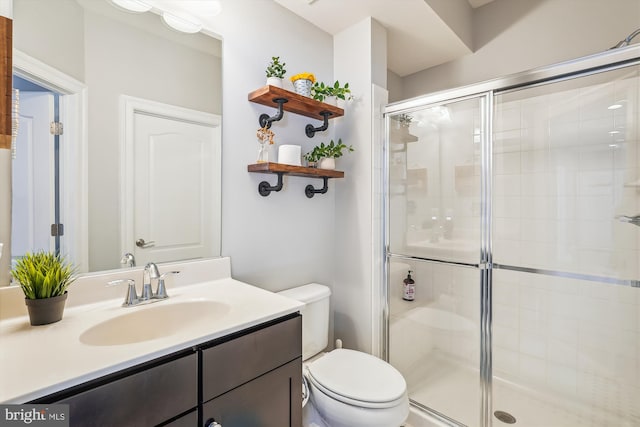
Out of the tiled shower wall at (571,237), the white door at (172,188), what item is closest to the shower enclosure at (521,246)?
the tiled shower wall at (571,237)

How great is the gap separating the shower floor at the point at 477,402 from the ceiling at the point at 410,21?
6.65 ft

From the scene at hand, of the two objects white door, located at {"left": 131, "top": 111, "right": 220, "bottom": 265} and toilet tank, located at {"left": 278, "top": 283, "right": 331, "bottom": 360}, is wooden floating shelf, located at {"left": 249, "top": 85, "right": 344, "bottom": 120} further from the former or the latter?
toilet tank, located at {"left": 278, "top": 283, "right": 331, "bottom": 360}

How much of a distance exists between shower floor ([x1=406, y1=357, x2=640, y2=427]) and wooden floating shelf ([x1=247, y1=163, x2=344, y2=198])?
4.29 ft

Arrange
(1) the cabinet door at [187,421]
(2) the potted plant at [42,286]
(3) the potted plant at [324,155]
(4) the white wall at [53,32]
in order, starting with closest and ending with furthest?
Answer: (1) the cabinet door at [187,421], (2) the potted plant at [42,286], (4) the white wall at [53,32], (3) the potted plant at [324,155]

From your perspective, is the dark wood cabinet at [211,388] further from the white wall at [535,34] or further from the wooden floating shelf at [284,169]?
the white wall at [535,34]

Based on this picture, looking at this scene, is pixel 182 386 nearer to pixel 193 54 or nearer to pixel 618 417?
pixel 193 54

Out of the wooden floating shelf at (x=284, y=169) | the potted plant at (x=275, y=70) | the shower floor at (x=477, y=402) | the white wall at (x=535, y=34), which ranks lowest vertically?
the shower floor at (x=477, y=402)

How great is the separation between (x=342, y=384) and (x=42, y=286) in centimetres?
115

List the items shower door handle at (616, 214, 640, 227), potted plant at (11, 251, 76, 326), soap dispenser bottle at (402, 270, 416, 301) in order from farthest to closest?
soap dispenser bottle at (402, 270, 416, 301), shower door handle at (616, 214, 640, 227), potted plant at (11, 251, 76, 326)

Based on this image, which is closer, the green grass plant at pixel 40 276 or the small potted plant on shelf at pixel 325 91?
the green grass plant at pixel 40 276

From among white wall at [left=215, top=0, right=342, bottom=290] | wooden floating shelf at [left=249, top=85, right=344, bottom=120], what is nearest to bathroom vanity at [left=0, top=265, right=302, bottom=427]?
white wall at [left=215, top=0, right=342, bottom=290]

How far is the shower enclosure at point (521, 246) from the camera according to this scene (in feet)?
4.78

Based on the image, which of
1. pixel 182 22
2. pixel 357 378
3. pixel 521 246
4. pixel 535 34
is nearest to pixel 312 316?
pixel 357 378

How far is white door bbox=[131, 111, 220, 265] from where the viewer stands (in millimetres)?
1244
